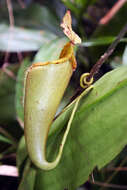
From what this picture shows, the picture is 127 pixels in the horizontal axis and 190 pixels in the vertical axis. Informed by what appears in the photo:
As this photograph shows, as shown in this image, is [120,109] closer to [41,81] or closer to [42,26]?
[41,81]

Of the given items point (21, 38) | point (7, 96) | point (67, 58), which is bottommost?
point (7, 96)

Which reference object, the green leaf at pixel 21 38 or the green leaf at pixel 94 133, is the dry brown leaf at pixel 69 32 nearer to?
the green leaf at pixel 94 133

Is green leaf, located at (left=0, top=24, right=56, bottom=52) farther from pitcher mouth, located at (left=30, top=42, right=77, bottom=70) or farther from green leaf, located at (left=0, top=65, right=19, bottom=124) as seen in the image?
pitcher mouth, located at (left=30, top=42, right=77, bottom=70)

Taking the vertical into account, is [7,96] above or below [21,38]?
below

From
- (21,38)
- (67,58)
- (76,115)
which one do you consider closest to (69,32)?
(67,58)

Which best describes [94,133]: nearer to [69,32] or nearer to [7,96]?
[69,32]

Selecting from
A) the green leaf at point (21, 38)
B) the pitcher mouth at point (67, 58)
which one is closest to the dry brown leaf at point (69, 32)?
the pitcher mouth at point (67, 58)
